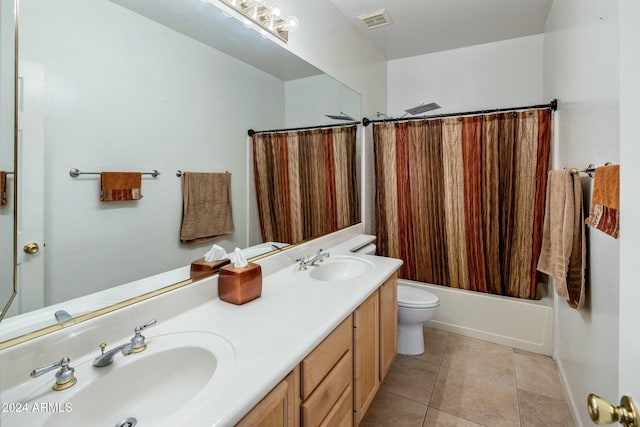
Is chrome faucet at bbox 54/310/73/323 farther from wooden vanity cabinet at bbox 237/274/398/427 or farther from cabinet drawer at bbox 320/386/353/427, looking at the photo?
cabinet drawer at bbox 320/386/353/427

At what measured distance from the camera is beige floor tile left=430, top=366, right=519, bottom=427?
164cm

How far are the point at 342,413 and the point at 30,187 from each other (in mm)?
1302

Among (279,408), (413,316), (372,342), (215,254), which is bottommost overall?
(413,316)

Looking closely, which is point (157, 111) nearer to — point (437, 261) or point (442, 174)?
point (442, 174)

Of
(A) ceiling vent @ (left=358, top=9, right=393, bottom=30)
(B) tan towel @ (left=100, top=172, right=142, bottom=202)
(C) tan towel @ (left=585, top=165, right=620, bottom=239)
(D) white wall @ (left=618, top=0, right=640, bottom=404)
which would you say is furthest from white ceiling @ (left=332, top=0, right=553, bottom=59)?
(D) white wall @ (left=618, top=0, right=640, bottom=404)

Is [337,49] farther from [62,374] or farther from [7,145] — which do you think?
[62,374]

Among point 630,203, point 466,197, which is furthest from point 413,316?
point 630,203

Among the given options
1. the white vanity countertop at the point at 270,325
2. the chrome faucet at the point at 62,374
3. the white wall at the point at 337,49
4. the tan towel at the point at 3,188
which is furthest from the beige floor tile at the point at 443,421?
the white wall at the point at 337,49

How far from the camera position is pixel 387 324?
1681 millimetres

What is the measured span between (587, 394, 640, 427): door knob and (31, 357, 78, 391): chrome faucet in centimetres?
108

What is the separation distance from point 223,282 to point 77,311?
47 cm

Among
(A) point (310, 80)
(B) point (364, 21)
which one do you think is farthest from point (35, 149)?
(B) point (364, 21)

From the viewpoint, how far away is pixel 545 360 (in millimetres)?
2143

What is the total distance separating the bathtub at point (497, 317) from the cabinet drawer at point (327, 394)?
1.61 metres
